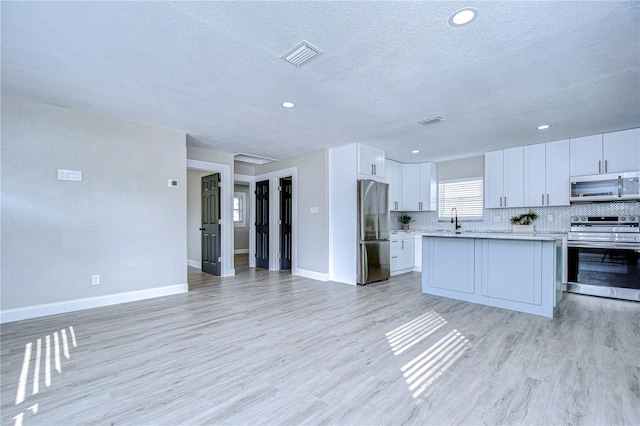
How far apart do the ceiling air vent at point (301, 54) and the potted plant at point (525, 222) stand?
5253 mm

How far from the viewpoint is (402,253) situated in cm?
618

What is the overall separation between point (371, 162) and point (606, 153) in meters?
3.70

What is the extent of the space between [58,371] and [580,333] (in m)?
4.80

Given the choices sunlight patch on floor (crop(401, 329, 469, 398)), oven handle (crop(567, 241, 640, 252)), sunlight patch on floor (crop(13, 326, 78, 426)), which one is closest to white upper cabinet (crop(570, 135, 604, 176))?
oven handle (crop(567, 241, 640, 252))

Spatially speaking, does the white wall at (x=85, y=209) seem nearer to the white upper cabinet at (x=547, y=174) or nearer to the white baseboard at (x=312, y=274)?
the white baseboard at (x=312, y=274)

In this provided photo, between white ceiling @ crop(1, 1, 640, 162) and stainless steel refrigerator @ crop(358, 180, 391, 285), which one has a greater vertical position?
white ceiling @ crop(1, 1, 640, 162)

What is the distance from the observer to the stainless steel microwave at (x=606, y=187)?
4.25 meters

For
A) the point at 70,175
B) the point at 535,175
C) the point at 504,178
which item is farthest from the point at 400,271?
the point at 70,175

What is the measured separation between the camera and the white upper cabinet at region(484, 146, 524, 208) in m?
5.34

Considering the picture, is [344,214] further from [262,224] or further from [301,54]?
[301,54]

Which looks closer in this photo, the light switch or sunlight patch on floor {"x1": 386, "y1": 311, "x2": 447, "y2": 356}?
sunlight patch on floor {"x1": 386, "y1": 311, "x2": 447, "y2": 356}

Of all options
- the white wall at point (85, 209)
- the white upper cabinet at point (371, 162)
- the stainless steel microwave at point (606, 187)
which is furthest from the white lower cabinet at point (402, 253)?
the white wall at point (85, 209)

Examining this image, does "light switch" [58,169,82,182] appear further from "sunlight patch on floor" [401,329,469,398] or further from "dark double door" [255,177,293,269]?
"sunlight patch on floor" [401,329,469,398]

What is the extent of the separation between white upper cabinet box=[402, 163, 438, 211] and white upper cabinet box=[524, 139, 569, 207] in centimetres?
183
